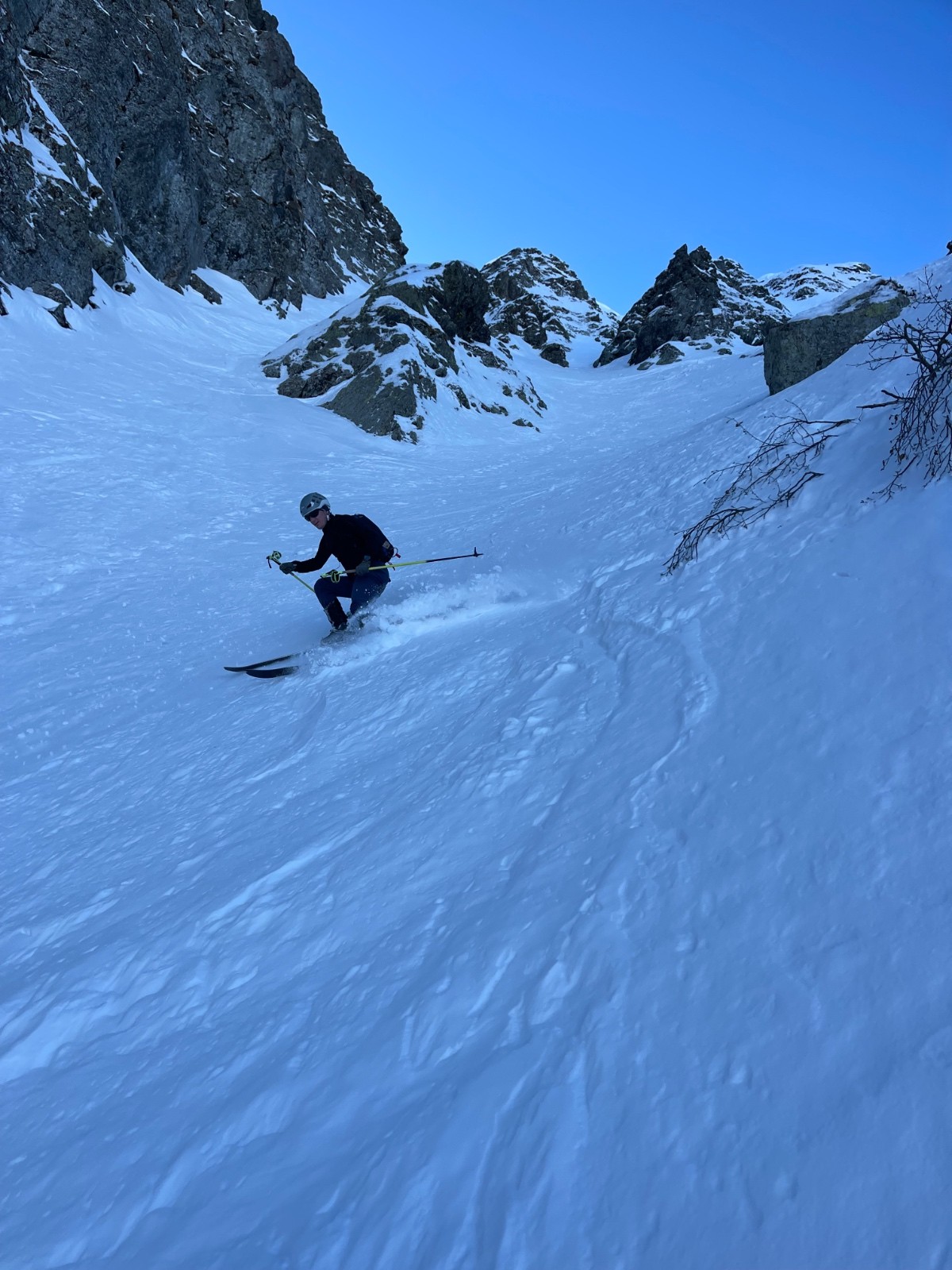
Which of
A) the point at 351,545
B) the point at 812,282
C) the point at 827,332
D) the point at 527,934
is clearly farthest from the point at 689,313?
the point at 812,282

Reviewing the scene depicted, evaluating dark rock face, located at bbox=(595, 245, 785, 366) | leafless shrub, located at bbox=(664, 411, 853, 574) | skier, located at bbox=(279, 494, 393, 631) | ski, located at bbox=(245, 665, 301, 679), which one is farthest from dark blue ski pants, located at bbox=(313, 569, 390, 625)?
dark rock face, located at bbox=(595, 245, 785, 366)

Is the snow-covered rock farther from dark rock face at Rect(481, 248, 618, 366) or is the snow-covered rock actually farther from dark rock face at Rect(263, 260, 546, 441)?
dark rock face at Rect(263, 260, 546, 441)

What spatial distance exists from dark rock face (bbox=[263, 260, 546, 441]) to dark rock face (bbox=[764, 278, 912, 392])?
13.3 metres

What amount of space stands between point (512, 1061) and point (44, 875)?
346 centimetres

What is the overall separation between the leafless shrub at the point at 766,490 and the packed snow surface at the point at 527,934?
0.26 m

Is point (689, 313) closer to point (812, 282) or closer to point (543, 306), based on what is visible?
point (543, 306)

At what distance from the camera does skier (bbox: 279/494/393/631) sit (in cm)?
727

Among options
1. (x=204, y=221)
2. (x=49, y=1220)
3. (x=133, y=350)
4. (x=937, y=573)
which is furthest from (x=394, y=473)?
(x=204, y=221)

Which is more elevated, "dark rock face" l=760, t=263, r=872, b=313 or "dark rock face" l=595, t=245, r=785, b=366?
"dark rock face" l=760, t=263, r=872, b=313

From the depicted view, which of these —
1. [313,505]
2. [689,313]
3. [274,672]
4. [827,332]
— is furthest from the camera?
[689,313]

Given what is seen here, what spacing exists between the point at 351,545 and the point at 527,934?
17.7 ft

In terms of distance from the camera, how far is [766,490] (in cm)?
581

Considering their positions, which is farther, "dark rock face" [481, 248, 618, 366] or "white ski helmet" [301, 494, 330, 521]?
"dark rock face" [481, 248, 618, 366]

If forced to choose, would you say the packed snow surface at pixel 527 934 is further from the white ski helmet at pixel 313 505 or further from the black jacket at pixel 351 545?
the white ski helmet at pixel 313 505
